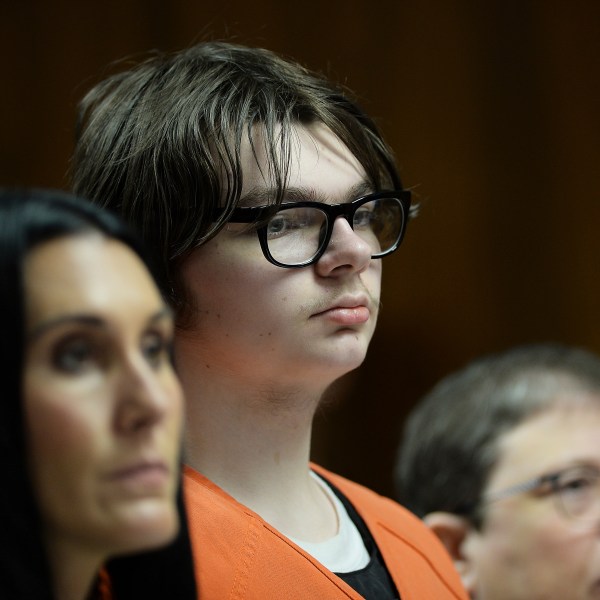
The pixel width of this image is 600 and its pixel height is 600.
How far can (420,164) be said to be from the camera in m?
2.94

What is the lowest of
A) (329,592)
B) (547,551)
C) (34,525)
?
(547,551)

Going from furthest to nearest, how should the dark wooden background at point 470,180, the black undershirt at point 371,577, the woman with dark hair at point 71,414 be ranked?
the dark wooden background at point 470,180 < the black undershirt at point 371,577 < the woman with dark hair at point 71,414

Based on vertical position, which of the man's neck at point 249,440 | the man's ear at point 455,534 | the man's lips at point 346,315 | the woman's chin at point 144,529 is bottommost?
the man's ear at point 455,534

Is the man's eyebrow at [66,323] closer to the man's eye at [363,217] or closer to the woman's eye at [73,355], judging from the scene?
the woman's eye at [73,355]

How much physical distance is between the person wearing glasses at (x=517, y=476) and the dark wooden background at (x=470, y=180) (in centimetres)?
100

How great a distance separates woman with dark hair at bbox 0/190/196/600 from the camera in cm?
78

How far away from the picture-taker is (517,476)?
69.2 inches

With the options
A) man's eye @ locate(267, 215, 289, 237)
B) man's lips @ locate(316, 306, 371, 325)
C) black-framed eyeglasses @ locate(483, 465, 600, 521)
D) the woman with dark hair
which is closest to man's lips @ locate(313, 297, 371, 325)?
man's lips @ locate(316, 306, 371, 325)

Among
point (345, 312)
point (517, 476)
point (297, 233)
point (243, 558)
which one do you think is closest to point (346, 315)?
point (345, 312)

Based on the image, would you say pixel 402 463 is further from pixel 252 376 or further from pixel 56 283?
pixel 56 283

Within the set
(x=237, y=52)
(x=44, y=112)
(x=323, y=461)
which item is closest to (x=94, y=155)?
(x=237, y=52)

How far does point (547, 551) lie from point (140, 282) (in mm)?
1070

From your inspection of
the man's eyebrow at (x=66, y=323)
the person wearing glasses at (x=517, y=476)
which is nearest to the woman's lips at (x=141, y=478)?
the man's eyebrow at (x=66, y=323)

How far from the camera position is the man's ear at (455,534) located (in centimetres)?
178
